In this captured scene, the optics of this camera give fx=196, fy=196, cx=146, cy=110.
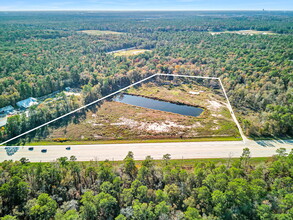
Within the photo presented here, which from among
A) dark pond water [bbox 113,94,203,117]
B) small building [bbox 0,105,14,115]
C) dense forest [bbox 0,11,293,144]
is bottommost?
dark pond water [bbox 113,94,203,117]

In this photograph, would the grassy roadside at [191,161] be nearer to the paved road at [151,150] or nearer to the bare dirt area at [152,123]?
the paved road at [151,150]

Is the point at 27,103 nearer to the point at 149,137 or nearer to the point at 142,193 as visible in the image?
the point at 149,137

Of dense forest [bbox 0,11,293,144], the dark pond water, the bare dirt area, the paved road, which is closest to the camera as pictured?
the paved road

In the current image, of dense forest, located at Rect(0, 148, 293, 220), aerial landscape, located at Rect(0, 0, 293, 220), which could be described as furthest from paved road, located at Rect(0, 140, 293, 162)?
dense forest, located at Rect(0, 148, 293, 220)

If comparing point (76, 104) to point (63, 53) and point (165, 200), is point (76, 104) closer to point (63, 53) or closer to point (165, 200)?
point (165, 200)

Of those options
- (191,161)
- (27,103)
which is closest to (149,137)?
(191,161)

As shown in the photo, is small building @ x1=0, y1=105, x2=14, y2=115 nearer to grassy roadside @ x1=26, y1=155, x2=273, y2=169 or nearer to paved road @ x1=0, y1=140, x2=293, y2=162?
paved road @ x1=0, y1=140, x2=293, y2=162

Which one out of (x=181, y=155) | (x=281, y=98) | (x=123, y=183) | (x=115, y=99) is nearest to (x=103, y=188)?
(x=123, y=183)
